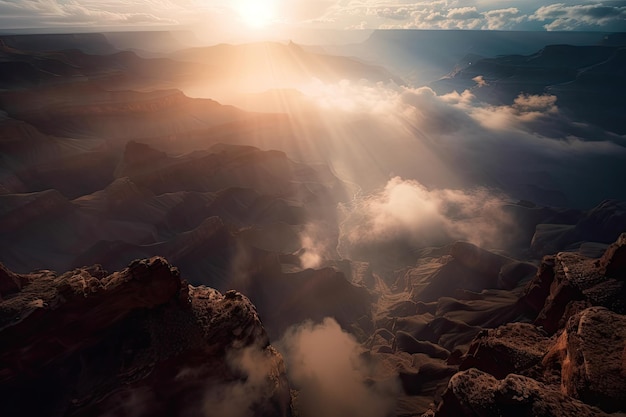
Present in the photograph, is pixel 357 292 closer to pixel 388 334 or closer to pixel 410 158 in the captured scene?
pixel 388 334

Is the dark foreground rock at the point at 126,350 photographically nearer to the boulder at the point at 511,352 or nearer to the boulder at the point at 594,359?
the boulder at the point at 511,352

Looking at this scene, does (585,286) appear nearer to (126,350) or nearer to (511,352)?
(511,352)

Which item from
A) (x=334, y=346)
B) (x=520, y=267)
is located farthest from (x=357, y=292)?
(x=520, y=267)

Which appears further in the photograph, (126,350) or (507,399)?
(126,350)

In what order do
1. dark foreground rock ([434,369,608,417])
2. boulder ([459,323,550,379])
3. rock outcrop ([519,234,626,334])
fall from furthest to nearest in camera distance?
rock outcrop ([519,234,626,334])
boulder ([459,323,550,379])
dark foreground rock ([434,369,608,417])

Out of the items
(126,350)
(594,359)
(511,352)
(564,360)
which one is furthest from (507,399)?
(126,350)

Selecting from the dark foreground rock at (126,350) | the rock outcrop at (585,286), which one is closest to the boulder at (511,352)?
the rock outcrop at (585,286)

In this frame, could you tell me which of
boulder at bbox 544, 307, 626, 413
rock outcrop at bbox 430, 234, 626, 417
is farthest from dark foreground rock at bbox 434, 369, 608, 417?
boulder at bbox 544, 307, 626, 413

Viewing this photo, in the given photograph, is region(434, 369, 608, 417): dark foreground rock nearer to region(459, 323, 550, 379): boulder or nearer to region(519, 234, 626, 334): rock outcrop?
region(459, 323, 550, 379): boulder
